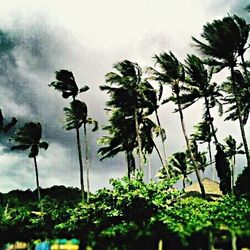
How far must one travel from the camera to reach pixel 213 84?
29.1 m

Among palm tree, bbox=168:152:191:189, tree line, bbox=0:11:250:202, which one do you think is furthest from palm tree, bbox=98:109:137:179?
palm tree, bbox=168:152:191:189

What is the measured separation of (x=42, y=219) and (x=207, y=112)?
47.1 ft

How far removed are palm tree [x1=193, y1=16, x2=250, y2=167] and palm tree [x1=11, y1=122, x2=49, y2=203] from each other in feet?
77.5

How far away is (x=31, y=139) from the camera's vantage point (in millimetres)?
42875

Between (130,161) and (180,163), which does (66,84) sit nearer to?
(130,161)

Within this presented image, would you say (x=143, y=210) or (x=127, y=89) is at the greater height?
(x=127, y=89)

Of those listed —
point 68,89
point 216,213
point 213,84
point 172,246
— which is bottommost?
point 172,246

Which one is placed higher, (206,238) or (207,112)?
(207,112)

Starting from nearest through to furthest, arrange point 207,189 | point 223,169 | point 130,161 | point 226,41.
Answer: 1. point 226,41
2. point 223,169
3. point 130,161
4. point 207,189

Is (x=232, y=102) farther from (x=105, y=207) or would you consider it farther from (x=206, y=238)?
(x=206, y=238)

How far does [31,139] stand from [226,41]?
2582 cm

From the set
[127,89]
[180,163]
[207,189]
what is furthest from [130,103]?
[180,163]

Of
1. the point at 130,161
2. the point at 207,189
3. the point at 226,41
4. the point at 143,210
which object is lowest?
the point at 143,210

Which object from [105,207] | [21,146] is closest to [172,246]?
[105,207]
